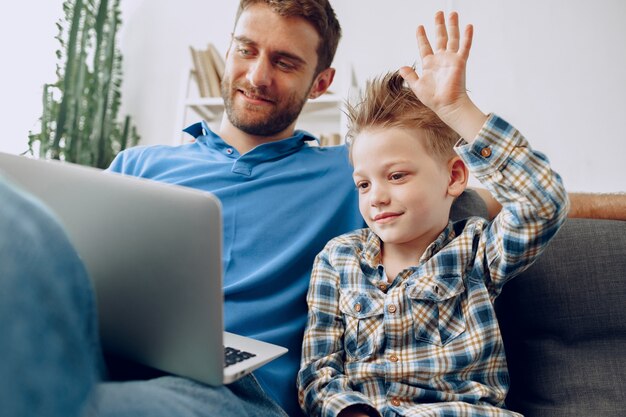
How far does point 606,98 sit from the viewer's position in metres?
2.37

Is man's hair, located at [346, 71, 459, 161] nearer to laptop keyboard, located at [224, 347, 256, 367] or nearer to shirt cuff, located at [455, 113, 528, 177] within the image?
shirt cuff, located at [455, 113, 528, 177]

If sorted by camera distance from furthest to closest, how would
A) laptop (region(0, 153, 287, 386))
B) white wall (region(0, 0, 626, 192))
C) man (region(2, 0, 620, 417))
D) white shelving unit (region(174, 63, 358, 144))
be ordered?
white shelving unit (region(174, 63, 358, 144)), white wall (region(0, 0, 626, 192)), man (region(2, 0, 620, 417)), laptop (region(0, 153, 287, 386))

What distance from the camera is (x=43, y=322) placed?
44 cm

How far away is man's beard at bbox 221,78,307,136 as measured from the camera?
1418 mm

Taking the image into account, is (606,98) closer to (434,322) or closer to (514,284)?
(514,284)

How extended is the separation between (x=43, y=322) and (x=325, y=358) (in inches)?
24.8

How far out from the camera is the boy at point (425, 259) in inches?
34.1

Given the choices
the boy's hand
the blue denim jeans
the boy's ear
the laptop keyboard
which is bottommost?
the laptop keyboard

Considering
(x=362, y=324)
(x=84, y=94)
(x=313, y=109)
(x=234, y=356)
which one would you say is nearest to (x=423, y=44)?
(x=362, y=324)

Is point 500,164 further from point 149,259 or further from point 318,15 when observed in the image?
point 318,15

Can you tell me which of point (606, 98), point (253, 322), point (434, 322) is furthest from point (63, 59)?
point (606, 98)

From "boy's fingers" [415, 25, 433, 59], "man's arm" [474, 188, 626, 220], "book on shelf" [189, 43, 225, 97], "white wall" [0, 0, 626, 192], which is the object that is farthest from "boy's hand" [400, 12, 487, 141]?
"book on shelf" [189, 43, 225, 97]

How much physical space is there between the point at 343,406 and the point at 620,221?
0.80 m

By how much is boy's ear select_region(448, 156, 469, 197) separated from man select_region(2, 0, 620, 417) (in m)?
0.25
